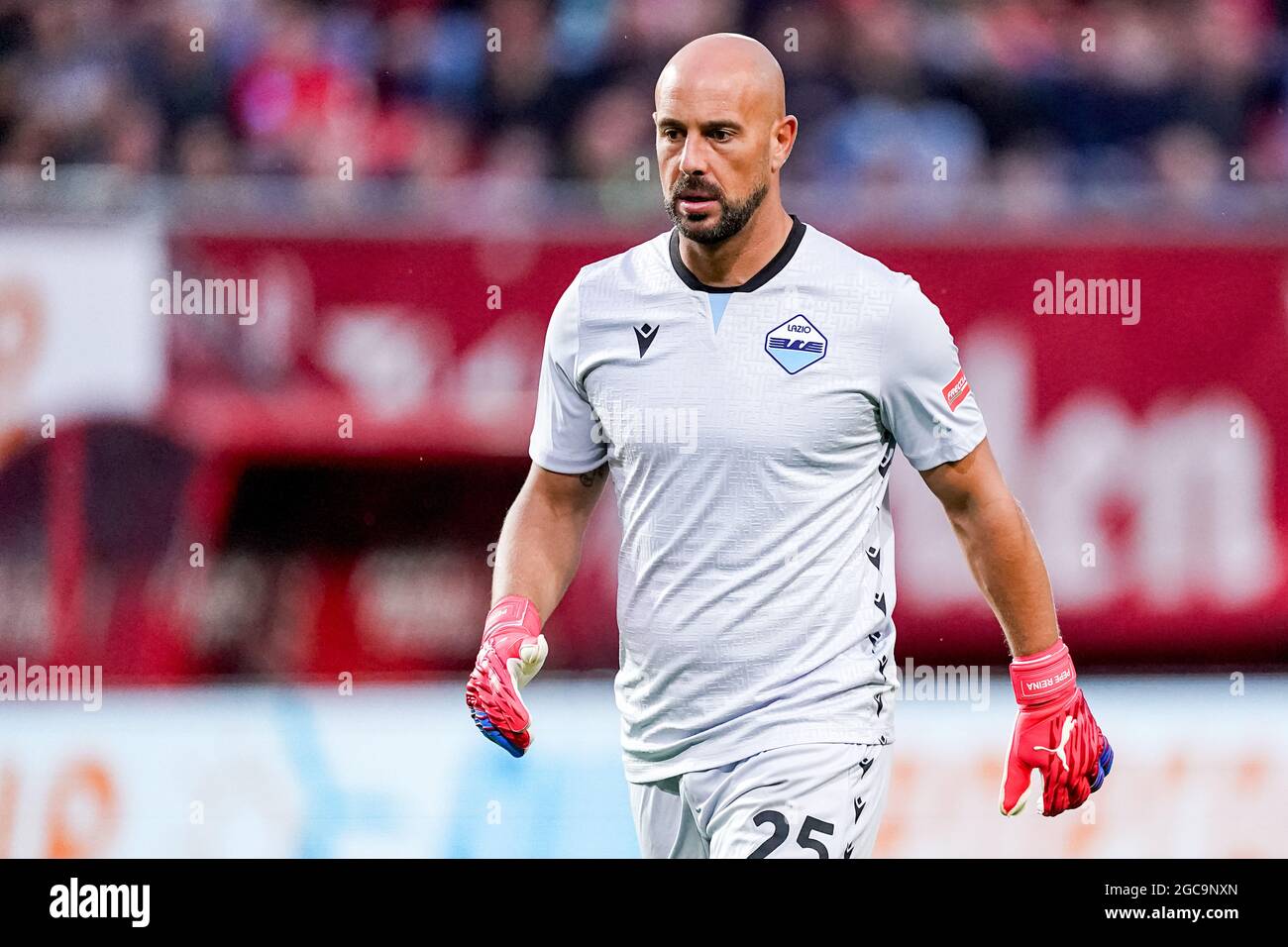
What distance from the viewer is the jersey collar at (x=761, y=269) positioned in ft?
12.1

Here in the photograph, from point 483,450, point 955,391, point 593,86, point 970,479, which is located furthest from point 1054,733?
point 593,86

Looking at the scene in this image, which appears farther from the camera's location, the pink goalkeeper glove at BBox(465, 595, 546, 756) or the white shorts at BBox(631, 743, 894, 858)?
the pink goalkeeper glove at BBox(465, 595, 546, 756)

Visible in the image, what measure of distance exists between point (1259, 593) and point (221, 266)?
3.87 meters

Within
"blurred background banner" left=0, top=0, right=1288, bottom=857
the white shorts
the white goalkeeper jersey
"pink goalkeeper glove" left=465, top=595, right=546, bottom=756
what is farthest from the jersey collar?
"blurred background banner" left=0, top=0, right=1288, bottom=857

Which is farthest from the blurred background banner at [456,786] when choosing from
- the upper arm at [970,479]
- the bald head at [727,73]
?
the bald head at [727,73]

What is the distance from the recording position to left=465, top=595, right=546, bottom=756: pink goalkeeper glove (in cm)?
367

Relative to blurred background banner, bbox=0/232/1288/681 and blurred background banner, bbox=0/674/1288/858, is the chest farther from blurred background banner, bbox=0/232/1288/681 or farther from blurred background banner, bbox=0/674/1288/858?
blurred background banner, bbox=0/232/1288/681

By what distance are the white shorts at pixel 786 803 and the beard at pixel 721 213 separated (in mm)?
1046

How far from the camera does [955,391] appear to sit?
3652 millimetres

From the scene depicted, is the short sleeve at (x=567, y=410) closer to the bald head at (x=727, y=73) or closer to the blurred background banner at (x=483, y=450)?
the bald head at (x=727, y=73)

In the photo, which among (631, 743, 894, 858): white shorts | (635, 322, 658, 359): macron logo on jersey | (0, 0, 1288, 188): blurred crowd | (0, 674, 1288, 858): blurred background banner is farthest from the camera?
(0, 0, 1288, 188): blurred crowd

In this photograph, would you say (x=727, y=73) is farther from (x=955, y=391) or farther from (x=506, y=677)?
(x=506, y=677)

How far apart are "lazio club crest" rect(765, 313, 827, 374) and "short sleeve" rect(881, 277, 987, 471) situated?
0.14m

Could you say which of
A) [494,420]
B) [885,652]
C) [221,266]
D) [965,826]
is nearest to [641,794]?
[885,652]
